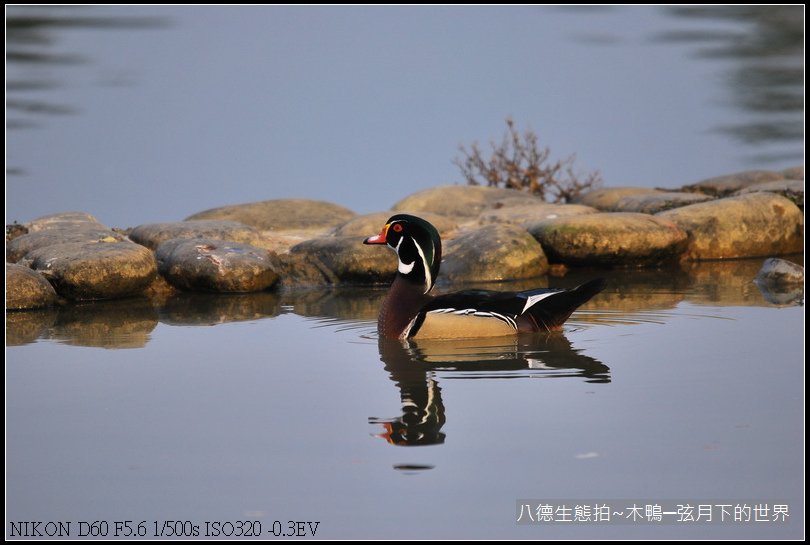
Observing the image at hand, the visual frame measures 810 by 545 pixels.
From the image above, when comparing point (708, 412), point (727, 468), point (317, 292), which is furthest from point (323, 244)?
point (727, 468)

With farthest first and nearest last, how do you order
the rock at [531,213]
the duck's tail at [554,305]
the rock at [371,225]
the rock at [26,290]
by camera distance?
the rock at [531,213] < the rock at [371,225] < the rock at [26,290] < the duck's tail at [554,305]

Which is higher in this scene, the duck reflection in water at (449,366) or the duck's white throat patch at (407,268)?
the duck's white throat patch at (407,268)

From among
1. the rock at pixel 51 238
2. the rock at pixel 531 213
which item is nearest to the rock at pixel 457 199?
the rock at pixel 531 213

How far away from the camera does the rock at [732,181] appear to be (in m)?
22.9

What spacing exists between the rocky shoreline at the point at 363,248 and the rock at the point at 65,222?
0.02m

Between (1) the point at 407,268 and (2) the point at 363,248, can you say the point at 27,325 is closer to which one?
(1) the point at 407,268

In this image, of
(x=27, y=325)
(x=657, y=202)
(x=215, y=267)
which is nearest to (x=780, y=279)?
(x=657, y=202)

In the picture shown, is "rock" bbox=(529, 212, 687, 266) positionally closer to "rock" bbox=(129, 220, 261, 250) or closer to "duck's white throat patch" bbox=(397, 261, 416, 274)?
"rock" bbox=(129, 220, 261, 250)

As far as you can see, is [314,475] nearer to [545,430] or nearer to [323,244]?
[545,430]

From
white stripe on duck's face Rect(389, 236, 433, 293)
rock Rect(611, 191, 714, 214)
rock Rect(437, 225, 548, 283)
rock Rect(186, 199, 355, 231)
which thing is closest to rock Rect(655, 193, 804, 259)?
rock Rect(611, 191, 714, 214)

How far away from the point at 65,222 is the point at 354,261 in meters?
4.59

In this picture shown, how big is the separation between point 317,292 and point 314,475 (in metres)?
8.63

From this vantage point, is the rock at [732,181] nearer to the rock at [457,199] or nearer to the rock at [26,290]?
the rock at [457,199]

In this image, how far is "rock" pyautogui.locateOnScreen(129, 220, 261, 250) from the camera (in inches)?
619
